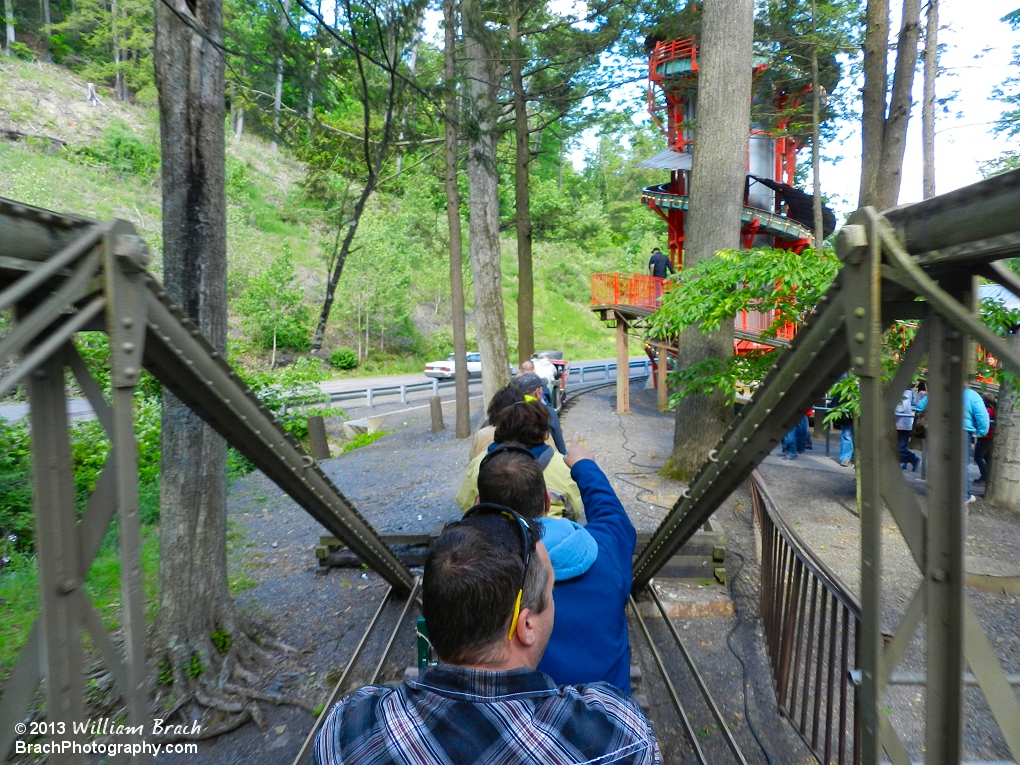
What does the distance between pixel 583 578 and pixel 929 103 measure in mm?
14761

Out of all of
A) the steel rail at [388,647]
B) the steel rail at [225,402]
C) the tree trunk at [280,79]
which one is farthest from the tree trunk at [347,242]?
the steel rail at [225,402]

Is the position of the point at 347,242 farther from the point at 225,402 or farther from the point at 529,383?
the point at 225,402

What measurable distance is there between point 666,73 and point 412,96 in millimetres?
17305

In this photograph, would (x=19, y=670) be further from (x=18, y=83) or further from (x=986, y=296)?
(x=18, y=83)

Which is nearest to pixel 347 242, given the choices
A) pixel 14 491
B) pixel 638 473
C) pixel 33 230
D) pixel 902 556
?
pixel 638 473

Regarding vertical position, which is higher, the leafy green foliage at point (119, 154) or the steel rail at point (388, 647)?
the leafy green foliage at point (119, 154)

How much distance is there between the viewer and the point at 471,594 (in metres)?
1.41

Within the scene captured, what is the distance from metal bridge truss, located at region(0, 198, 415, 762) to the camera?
5.24 ft

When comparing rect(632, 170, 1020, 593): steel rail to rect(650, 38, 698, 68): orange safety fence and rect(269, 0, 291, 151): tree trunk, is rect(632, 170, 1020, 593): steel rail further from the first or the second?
rect(650, 38, 698, 68): orange safety fence

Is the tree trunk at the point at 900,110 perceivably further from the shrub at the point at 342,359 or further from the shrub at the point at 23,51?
the shrub at the point at 23,51

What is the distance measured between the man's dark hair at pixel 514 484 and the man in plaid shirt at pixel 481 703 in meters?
1.15

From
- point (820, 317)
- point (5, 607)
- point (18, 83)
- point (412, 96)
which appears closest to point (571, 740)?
point (820, 317)

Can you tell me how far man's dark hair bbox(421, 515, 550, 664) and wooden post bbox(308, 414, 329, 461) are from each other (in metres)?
11.6

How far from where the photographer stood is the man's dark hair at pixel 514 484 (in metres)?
2.68
